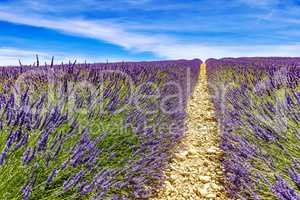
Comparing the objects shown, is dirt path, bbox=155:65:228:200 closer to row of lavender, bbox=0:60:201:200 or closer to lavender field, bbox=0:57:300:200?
lavender field, bbox=0:57:300:200

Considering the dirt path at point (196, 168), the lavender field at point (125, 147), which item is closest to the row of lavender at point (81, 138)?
the lavender field at point (125, 147)

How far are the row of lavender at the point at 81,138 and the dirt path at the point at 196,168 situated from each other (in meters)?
0.20

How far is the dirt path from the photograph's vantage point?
9.24 feet

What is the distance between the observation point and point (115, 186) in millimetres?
2143

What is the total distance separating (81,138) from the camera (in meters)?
1.87

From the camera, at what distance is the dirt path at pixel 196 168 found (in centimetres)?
282

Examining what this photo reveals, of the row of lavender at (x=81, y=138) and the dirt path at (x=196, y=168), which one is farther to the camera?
the dirt path at (x=196, y=168)

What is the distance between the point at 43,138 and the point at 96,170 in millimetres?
593

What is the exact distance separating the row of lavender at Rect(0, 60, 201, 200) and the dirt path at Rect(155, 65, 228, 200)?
0.66 ft

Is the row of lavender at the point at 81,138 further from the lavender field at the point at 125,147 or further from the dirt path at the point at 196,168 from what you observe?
the dirt path at the point at 196,168

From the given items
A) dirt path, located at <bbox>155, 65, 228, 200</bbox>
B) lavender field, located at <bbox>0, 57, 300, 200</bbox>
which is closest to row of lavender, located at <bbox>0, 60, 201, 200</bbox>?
lavender field, located at <bbox>0, 57, 300, 200</bbox>

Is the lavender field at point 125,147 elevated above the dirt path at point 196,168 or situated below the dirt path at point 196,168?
above

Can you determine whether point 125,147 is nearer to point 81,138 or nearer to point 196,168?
point 81,138

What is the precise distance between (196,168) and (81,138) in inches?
72.0
